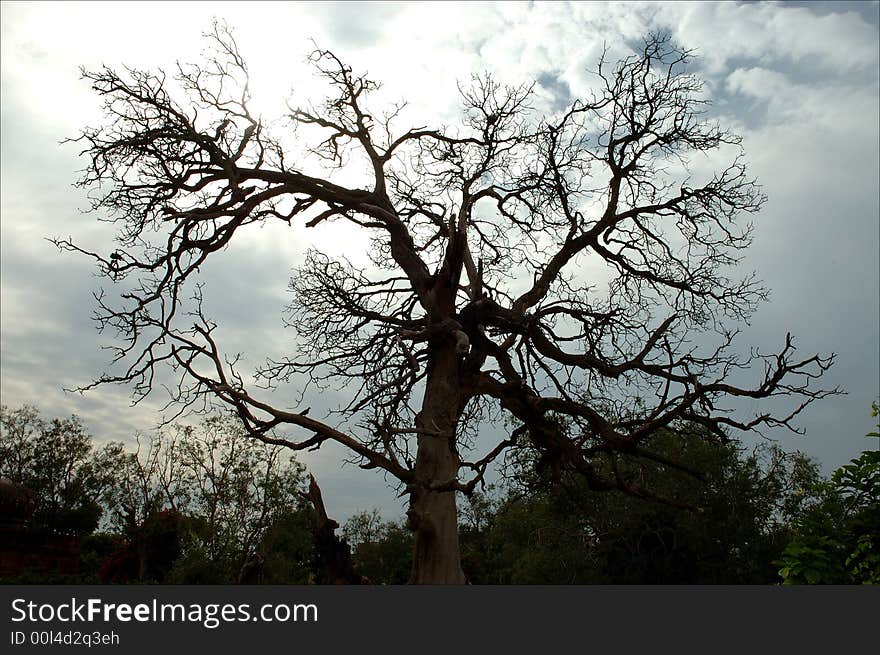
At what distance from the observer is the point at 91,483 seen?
36.6m

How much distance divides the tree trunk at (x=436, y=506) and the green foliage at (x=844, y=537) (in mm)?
4298

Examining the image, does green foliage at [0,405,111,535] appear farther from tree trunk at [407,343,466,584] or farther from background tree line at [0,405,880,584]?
tree trunk at [407,343,466,584]

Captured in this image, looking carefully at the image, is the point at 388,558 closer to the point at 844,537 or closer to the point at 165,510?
the point at 165,510

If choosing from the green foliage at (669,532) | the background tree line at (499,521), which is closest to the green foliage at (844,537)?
the background tree line at (499,521)

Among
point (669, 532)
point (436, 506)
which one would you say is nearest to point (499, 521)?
point (669, 532)

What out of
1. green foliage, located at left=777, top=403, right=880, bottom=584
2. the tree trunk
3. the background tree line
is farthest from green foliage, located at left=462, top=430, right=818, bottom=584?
green foliage, located at left=777, top=403, right=880, bottom=584

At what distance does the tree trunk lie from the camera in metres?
9.84

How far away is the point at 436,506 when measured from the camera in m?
10.0

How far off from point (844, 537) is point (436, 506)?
5.30 m

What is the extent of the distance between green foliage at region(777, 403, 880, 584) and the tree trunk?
14.1ft
